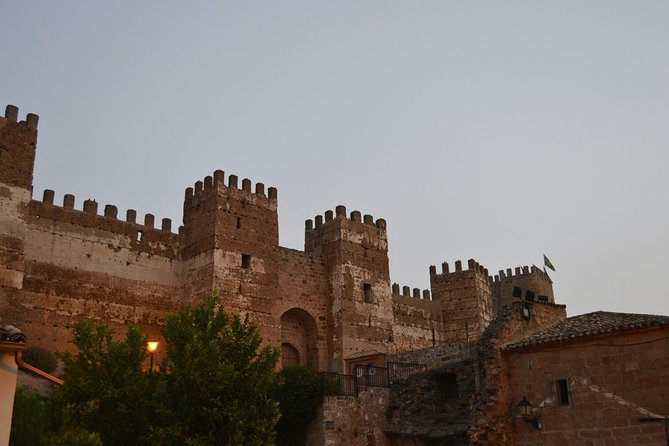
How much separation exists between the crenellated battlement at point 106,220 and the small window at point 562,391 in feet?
57.8

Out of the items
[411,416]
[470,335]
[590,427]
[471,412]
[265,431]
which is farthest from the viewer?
[470,335]

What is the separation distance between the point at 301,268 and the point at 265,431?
17.4 m

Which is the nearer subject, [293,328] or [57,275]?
[57,275]

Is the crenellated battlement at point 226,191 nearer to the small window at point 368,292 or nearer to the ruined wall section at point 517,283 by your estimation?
the small window at point 368,292

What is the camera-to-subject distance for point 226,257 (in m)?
28.9

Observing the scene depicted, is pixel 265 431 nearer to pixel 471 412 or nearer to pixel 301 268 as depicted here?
pixel 471 412

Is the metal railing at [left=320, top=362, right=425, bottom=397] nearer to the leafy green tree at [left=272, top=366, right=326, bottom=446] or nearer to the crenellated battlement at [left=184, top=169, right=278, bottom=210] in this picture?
the leafy green tree at [left=272, top=366, right=326, bottom=446]

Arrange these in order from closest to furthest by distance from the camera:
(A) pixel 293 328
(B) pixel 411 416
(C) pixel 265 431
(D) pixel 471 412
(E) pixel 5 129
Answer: (C) pixel 265 431 < (D) pixel 471 412 < (B) pixel 411 416 < (E) pixel 5 129 < (A) pixel 293 328

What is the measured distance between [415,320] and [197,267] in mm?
17365

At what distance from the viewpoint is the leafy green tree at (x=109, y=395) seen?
15047 millimetres

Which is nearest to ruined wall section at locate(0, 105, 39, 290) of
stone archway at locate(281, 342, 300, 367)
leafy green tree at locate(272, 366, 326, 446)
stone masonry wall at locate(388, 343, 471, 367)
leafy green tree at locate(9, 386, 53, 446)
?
leafy green tree at locate(272, 366, 326, 446)

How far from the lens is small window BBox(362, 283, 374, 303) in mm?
33656

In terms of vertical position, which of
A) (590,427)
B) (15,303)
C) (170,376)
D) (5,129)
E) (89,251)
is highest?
(5,129)

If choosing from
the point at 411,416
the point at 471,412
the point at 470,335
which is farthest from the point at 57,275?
the point at 470,335
